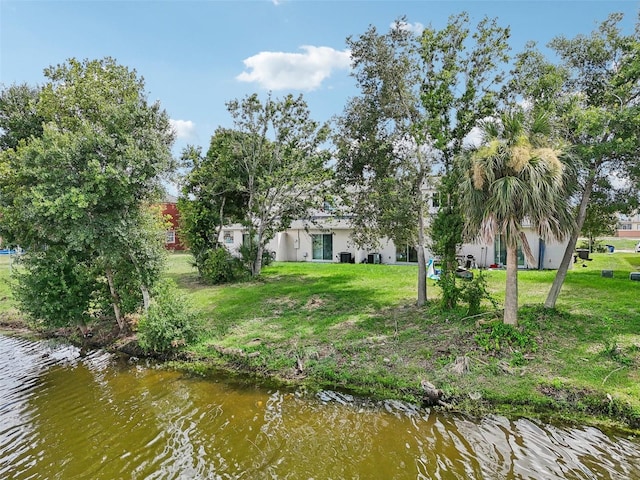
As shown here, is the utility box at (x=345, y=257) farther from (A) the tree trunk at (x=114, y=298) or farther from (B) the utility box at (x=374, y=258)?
(A) the tree trunk at (x=114, y=298)

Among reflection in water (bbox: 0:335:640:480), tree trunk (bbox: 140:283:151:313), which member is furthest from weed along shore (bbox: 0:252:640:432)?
tree trunk (bbox: 140:283:151:313)

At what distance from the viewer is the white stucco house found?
20656 millimetres

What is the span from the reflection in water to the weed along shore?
625 millimetres

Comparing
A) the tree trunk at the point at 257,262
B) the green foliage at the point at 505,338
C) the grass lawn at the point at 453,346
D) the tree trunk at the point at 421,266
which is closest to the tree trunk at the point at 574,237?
the grass lawn at the point at 453,346

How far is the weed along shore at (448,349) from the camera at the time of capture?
740 centimetres

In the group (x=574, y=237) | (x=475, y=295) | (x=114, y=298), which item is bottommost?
(x=114, y=298)

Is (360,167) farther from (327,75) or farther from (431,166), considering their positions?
(327,75)

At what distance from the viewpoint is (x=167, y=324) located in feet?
36.4

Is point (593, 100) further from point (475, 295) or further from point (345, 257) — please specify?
point (345, 257)

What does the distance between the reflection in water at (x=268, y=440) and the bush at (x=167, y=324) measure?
2.00 meters

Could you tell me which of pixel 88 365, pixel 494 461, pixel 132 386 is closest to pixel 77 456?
pixel 132 386

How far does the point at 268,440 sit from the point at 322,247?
20778mm

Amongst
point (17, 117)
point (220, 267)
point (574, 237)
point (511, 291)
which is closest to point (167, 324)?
point (220, 267)

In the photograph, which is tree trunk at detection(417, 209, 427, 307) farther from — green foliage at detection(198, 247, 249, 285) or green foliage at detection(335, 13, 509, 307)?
green foliage at detection(198, 247, 249, 285)
